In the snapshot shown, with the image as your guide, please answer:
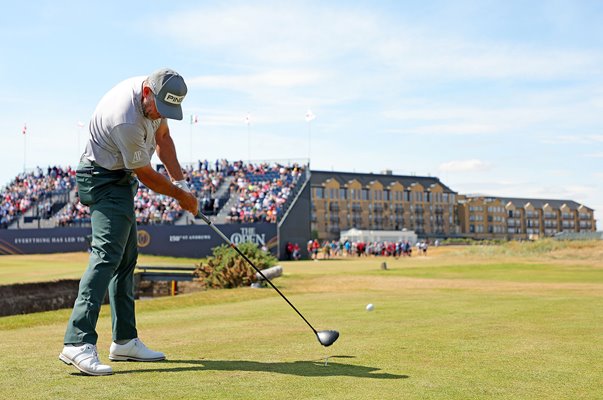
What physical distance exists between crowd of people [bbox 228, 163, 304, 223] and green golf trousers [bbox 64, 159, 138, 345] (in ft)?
159

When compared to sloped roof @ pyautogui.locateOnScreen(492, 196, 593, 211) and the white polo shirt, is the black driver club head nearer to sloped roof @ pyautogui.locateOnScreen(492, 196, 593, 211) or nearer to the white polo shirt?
the white polo shirt

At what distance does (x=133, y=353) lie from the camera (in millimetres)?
6445

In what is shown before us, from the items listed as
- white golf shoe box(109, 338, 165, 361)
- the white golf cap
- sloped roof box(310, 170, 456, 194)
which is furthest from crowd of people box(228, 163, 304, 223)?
sloped roof box(310, 170, 456, 194)

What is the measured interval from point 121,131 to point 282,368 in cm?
228

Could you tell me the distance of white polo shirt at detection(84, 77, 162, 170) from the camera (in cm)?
603

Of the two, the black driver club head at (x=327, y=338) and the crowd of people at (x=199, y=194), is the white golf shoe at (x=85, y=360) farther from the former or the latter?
the crowd of people at (x=199, y=194)

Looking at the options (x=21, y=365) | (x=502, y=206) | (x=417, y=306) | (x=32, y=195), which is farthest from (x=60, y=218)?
(x=502, y=206)

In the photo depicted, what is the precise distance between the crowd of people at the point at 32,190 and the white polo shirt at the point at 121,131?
61282 millimetres

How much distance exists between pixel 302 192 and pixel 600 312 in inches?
1913

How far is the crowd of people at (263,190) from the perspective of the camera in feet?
186

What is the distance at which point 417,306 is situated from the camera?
1240 centimetres

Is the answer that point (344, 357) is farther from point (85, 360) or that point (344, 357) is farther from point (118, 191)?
point (118, 191)

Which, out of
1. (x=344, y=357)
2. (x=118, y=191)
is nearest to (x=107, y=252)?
(x=118, y=191)

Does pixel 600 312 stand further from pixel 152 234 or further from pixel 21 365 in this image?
pixel 152 234
